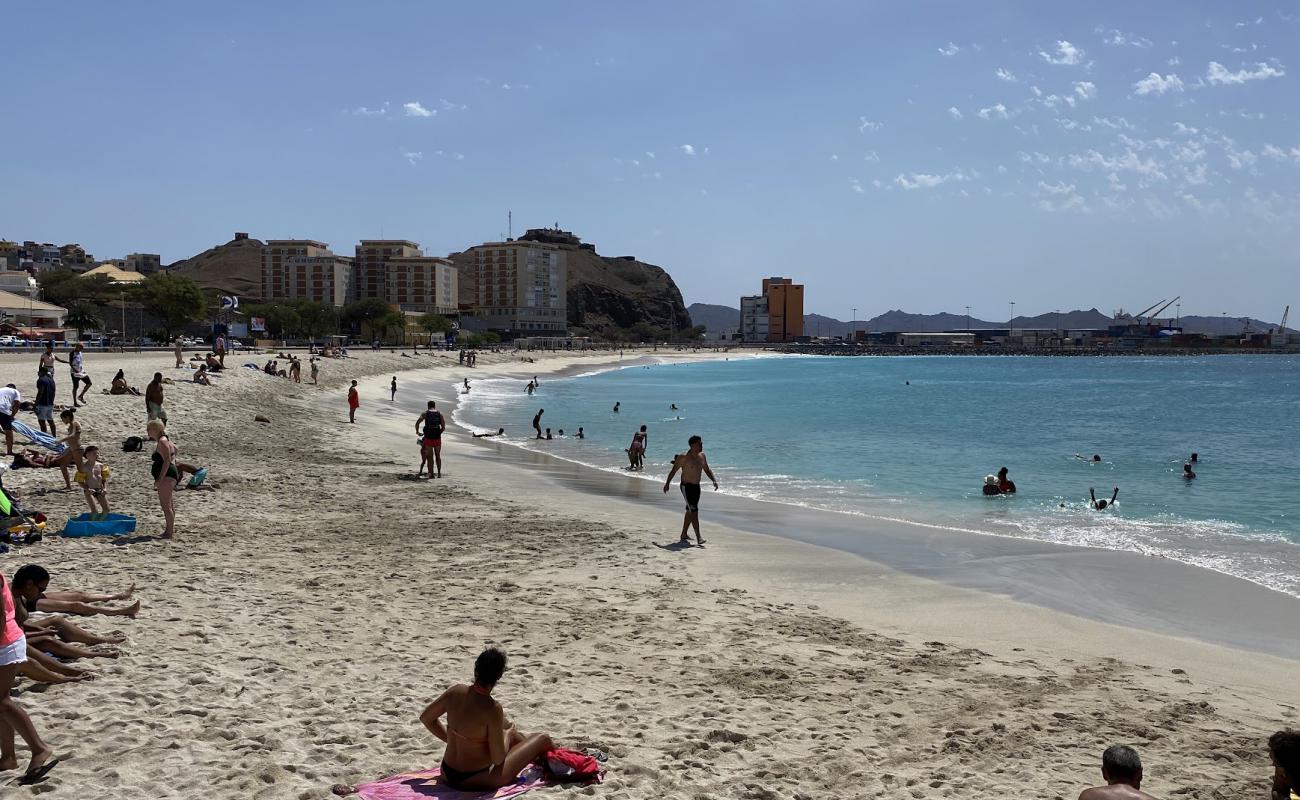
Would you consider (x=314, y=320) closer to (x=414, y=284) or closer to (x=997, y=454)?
(x=414, y=284)

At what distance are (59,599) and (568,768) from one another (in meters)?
4.43

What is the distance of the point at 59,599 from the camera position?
677 centimetres

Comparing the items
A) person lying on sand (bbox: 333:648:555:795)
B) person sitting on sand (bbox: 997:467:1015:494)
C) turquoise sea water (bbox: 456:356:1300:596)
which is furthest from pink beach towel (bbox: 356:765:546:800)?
person sitting on sand (bbox: 997:467:1015:494)

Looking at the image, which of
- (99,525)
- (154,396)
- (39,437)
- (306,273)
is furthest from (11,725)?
(306,273)

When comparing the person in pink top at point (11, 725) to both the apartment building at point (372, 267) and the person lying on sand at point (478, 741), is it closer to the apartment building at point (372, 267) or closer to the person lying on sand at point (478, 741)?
the person lying on sand at point (478, 741)

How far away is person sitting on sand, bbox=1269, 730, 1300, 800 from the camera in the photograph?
3891 millimetres

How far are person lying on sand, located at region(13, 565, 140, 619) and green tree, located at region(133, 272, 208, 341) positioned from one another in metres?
73.5

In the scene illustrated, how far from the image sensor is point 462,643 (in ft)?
23.7

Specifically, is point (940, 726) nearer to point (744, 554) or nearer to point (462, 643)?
point (462, 643)

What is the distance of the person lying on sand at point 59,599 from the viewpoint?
→ 19.3 feet

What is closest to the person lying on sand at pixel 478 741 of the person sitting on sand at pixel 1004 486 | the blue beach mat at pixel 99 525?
the blue beach mat at pixel 99 525

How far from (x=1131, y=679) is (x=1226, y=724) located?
95 centimetres

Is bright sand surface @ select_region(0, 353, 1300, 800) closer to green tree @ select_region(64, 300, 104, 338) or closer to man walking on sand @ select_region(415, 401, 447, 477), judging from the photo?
man walking on sand @ select_region(415, 401, 447, 477)

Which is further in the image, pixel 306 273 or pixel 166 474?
pixel 306 273
